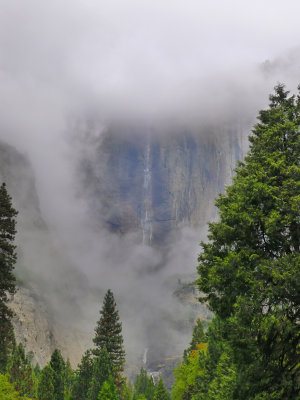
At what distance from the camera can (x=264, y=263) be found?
11.0m

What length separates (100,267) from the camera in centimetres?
19588

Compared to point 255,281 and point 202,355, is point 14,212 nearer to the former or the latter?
point 255,281

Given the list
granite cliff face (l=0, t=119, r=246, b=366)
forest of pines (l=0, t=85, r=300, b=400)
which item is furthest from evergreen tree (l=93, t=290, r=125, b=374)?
granite cliff face (l=0, t=119, r=246, b=366)

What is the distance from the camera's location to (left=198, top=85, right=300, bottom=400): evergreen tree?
1000 cm

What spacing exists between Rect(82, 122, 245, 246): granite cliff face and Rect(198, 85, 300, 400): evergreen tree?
484 ft

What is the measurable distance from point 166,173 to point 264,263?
154505 millimetres

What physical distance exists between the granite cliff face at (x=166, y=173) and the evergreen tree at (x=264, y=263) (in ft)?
484

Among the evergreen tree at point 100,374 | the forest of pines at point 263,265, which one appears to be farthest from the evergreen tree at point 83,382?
the forest of pines at point 263,265

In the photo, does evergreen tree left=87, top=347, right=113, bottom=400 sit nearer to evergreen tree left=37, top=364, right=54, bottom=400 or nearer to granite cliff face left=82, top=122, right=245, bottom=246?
evergreen tree left=37, top=364, right=54, bottom=400

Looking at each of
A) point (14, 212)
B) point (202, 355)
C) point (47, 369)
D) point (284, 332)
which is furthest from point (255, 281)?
point (47, 369)

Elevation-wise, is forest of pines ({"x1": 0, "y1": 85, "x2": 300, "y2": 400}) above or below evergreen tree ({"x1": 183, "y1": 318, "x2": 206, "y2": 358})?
below

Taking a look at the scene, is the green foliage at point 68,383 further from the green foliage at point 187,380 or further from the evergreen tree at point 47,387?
the green foliage at point 187,380

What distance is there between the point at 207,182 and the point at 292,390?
156 m

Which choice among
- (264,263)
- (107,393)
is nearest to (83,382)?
(107,393)
